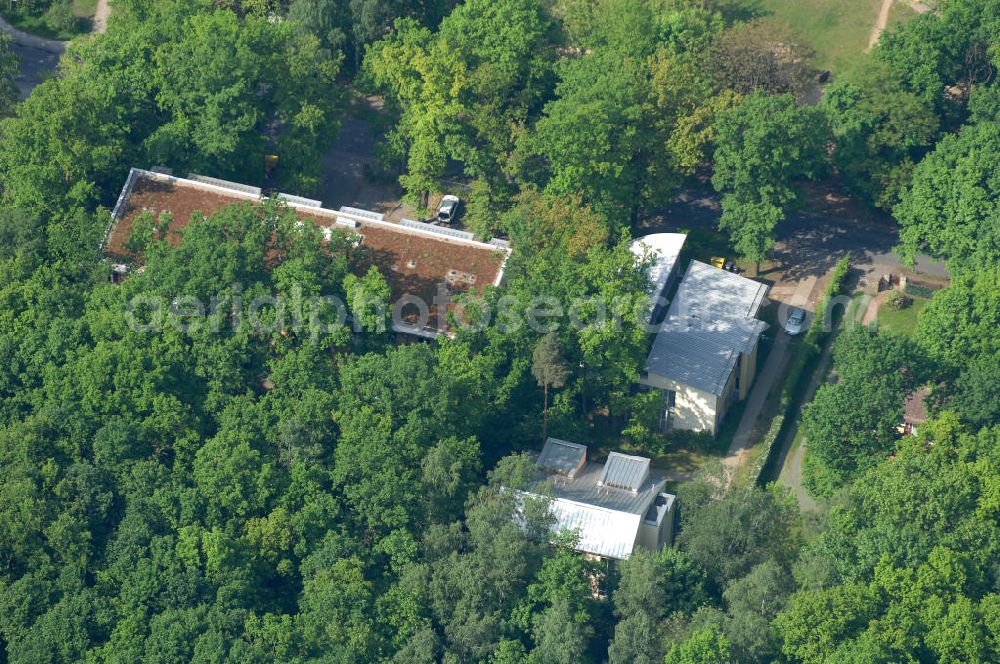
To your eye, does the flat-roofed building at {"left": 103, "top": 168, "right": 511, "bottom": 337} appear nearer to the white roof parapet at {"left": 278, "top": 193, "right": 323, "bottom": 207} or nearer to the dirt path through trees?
the white roof parapet at {"left": 278, "top": 193, "right": 323, "bottom": 207}

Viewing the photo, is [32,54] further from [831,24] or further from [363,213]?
[831,24]

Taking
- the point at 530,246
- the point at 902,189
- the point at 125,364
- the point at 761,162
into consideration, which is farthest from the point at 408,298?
the point at 902,189

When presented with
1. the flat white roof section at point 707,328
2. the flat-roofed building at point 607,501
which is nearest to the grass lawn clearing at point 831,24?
the flat white roof section at point 707,328

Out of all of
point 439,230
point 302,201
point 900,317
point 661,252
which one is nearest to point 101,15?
point 302,201

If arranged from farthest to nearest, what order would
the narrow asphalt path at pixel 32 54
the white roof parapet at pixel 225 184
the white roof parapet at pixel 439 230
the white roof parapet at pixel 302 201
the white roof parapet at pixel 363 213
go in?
the narrow asphalt path at pixel 32 54 → the white roof parapet at pixel 225 184 → the white roof parapet at pixel 302 201 → the white roof parapet at pixel 363 213 → the white roof parapet at pixel 439 230

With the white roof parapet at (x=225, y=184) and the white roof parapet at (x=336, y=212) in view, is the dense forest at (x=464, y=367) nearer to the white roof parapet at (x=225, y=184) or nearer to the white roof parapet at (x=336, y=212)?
the white roof parapet at (x=225, y=184)

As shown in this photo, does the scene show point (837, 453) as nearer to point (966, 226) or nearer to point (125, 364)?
point (966, 226)

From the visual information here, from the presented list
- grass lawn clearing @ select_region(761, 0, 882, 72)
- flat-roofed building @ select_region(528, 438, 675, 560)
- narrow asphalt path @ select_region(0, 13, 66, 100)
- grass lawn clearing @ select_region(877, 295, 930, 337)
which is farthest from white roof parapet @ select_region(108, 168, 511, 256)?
grass lawn clearing @ select_region(761, 0, 882, 72)
